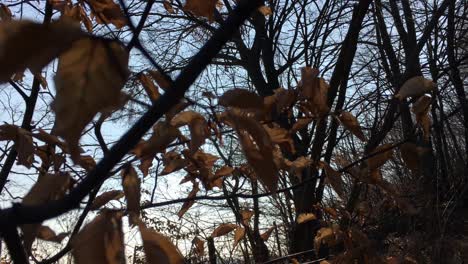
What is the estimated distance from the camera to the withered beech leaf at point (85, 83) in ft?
1.24

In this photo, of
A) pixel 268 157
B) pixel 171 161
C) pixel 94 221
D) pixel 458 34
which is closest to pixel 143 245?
pixel 94 221

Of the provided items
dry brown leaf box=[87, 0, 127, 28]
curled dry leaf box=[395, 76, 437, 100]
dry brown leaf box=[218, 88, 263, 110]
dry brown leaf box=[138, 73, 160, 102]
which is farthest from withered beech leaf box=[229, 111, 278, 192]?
curled dry leaf box=[395, 76, 437, 100]

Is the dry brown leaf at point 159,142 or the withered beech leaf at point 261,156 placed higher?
the dry brown leaf at point 159,142

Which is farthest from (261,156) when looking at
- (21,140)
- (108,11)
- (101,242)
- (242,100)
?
(21,140)

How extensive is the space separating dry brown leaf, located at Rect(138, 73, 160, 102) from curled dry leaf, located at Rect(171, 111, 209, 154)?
0.16ft

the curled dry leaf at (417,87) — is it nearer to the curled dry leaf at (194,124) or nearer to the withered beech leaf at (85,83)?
the curled dry leaf at (194,124)

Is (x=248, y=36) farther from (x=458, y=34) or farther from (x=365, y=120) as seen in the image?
(x=458, y=34)

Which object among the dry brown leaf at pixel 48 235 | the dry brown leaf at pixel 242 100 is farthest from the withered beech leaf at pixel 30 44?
the dry brown leaf at pixel 48 235

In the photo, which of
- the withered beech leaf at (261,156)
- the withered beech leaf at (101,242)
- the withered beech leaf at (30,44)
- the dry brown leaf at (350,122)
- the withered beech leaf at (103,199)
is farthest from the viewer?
the dry brown leaf at (350,122)

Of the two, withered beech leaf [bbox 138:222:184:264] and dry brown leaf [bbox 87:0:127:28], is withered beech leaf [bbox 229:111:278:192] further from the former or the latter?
dry brown leaf [bbox 87:0:127:28]

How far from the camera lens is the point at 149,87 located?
2.81 ft

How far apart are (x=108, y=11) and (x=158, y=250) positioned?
513 millimetres

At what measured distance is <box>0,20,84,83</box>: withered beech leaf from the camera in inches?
13.6

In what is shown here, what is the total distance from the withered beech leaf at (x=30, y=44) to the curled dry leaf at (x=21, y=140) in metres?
0.66
